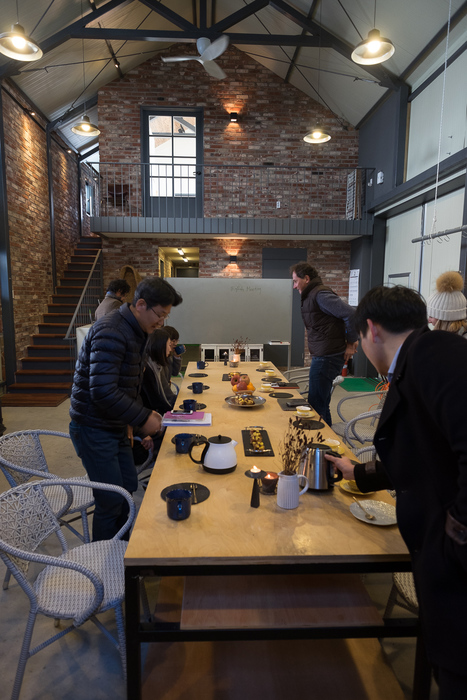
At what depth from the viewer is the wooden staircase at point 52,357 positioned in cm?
654

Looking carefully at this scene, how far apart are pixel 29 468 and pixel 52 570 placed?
0.70m

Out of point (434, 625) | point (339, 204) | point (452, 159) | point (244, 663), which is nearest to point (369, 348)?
point (434, 625)

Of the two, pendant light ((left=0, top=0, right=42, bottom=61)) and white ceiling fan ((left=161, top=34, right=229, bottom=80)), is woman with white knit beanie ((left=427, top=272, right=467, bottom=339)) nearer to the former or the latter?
white ceiling fan ((left=161, top=34, right=229, bottom=80))

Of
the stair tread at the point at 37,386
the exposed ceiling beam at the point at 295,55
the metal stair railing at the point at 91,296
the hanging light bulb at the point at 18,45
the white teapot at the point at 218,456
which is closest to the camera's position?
the white teapot at the point at 218,456

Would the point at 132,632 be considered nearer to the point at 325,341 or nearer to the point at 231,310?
the point at 325,341

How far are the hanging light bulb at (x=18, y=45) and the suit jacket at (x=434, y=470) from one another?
5.12m

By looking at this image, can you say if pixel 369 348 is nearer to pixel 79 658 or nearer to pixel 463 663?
pixel 463 663

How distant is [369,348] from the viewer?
1.24 meters

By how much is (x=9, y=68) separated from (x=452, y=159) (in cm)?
626

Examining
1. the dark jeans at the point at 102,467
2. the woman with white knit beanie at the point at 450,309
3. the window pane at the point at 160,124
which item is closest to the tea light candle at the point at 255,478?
the dark jeans at the point at 102,467

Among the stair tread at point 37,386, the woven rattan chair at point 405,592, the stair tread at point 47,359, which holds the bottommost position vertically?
the stair tread at point 37,386

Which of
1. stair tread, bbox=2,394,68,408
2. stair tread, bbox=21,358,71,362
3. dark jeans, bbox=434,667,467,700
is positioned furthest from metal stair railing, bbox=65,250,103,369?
dark jeans, bbox=434,667,467,700

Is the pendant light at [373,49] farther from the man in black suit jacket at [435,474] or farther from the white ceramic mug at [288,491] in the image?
the white ceramic mug at [288,491]

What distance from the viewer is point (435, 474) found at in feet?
3.16
